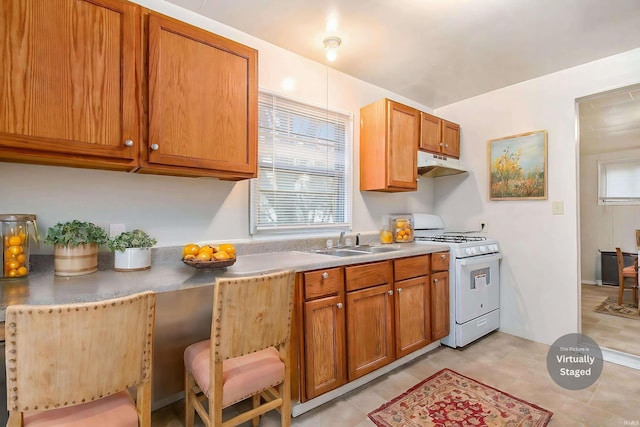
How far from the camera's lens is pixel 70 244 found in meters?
1.47

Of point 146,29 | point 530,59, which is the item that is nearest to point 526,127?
point 530,59

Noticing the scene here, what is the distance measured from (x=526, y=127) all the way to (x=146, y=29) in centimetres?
321

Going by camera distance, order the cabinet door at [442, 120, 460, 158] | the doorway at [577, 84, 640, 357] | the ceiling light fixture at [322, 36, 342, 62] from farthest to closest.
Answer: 1. the cabinet door at [442, 120, 460, 158]
2. the doorway at [577, 84, 640, 357]
3. the ceiling light fixture at [322, 36, 342, 62]

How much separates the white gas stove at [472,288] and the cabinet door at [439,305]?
0.06m

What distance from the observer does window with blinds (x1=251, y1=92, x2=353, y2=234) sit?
92.7 inches

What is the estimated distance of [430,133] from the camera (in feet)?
10.4

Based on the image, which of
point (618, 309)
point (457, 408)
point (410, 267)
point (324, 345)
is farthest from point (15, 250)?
point (618, 309)

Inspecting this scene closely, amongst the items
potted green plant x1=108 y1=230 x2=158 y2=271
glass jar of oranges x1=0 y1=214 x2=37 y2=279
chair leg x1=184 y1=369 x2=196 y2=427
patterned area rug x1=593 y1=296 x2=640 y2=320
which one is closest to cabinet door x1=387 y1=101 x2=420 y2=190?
potted green plant x1=108 y1=230 x2=158 y2=271

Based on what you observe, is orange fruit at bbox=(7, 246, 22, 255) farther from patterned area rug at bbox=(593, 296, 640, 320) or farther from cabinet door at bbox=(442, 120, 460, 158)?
patterned area rug at bbox=(593, 296, 640, 320)

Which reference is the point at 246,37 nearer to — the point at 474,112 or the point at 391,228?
the point at 391,228

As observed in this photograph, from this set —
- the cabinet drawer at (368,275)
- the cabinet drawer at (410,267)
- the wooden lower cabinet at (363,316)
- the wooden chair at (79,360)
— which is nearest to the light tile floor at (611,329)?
the wooden lower cabinet at (363,316)

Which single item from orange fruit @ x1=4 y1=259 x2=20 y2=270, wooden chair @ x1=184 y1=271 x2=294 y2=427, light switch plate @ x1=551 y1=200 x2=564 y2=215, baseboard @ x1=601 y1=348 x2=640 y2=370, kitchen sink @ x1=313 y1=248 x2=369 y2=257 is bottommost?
baseboard @ x1=601 y1=348 x2=640 y2=370

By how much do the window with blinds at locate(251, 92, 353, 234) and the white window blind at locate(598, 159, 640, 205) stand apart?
4.92m

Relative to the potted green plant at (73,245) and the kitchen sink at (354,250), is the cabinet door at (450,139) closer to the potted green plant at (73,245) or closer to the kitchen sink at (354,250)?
the kitchen sink at (354,250)
